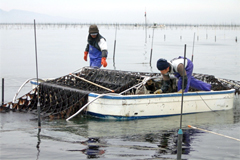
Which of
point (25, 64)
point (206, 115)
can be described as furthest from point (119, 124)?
point (25, 64)

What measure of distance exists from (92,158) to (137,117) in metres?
3.71

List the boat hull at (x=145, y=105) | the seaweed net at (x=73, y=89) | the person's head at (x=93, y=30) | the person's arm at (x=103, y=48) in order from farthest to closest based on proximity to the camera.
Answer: the person's head at (x=93, y=30) → the person's arm at (x=103, y=48) → the seaweed net at (x=73, y=89) → the boat hull at (x=145, y=105)

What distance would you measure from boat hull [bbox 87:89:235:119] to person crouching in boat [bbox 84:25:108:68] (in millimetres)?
2456

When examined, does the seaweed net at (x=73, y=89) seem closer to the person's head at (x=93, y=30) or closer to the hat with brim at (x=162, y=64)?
the hat with brim at (x=162, y=64)

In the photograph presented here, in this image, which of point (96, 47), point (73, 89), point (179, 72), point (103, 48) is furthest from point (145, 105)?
point (96, 47)

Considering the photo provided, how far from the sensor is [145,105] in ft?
37.1

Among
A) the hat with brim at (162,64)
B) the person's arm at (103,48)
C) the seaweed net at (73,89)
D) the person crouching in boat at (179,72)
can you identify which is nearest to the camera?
the hat with brim at (162,64)

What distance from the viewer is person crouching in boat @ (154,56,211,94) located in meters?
11.4

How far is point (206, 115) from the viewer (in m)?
12.3

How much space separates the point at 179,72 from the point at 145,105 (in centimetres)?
132

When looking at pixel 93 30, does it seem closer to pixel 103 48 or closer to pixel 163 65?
pixel 103 48

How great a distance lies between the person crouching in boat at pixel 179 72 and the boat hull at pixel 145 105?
0.95 ft

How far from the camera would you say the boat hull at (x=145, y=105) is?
11.0 meters

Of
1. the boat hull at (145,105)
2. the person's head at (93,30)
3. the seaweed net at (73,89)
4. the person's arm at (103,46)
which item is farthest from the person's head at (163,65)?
the person's head at (93,30)
